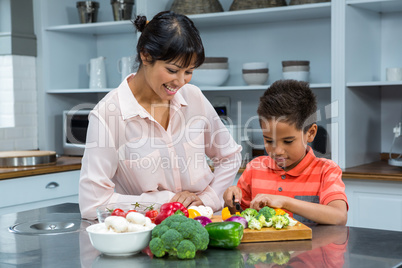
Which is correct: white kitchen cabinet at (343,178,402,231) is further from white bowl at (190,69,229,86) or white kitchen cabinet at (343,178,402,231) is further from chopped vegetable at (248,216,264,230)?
chopped vegetable at (248,216,264,230)

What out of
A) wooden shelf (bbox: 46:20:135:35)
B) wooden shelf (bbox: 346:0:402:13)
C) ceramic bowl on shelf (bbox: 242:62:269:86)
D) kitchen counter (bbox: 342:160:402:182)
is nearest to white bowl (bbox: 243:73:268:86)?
ceramic bowl on shelf (bbox: 242:62:269:86)

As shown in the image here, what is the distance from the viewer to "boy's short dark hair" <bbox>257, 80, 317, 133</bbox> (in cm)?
193

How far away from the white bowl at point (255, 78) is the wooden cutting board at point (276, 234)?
2.09 meters

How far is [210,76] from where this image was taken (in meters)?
3.58

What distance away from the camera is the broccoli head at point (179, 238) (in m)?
1.30

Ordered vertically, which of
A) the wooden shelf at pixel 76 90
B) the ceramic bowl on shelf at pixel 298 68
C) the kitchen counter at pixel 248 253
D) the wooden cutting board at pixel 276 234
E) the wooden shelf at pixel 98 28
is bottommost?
the kitchen counter at pixel 248 253

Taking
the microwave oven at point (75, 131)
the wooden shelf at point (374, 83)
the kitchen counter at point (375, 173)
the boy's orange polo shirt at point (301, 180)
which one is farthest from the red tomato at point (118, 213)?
the microwave oven at point (75, 131)

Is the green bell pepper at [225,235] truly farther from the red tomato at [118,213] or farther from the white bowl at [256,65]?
the white bowl at [256,65]

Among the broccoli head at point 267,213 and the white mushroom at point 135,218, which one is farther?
the broccoli head at point 267,213

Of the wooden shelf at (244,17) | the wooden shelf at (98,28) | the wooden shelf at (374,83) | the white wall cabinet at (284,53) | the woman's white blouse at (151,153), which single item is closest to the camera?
the woman's white blouse at (151,153)

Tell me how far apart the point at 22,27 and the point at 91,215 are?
102 inches

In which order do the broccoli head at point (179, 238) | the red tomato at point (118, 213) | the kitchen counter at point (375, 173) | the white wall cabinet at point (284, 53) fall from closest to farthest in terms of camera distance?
the broccoli head at point (179, 238)
the red tomato at point (118, 213)
the kitchen counter at point (375, 173)
the white wall cabinet at point (284, 53)

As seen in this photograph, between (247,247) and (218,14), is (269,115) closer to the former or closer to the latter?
(247,247)

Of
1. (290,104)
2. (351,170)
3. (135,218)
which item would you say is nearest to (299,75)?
(351,170)
